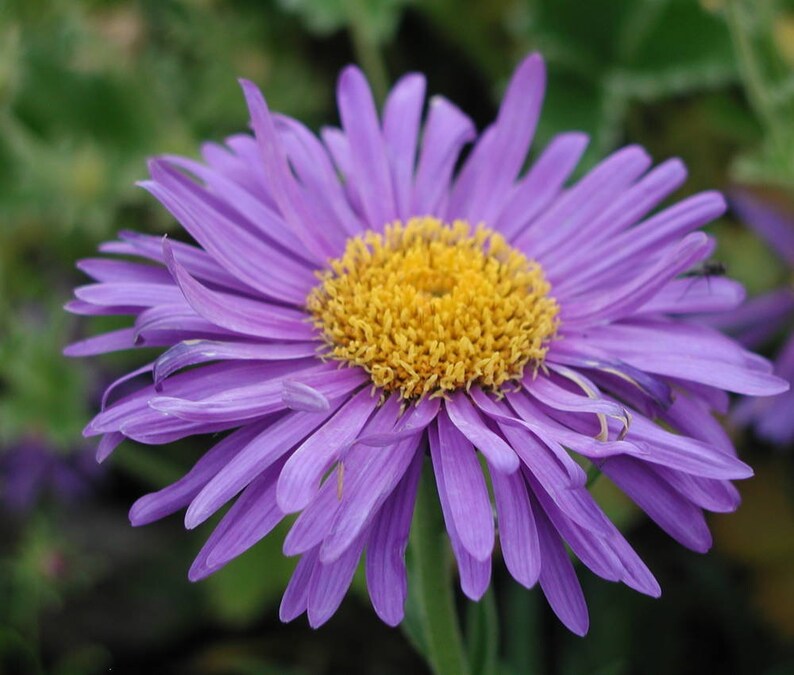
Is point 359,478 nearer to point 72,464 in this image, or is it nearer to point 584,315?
point 584,315

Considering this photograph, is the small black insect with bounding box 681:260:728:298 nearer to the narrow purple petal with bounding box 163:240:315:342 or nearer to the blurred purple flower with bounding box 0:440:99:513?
the narrow purple petal with bounding box 163:240:315:342

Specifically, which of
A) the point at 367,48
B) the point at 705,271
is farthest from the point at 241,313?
the point at 367,48

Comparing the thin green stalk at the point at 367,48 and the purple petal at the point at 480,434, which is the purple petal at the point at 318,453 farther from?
the thin green stalk at the point at 367,48

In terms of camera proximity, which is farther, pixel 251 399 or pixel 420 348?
pixel 420 348

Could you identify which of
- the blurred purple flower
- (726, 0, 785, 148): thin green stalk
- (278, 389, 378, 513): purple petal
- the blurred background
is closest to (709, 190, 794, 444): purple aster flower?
the blurred background

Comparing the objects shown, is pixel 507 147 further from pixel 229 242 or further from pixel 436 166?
pixel 229 242
